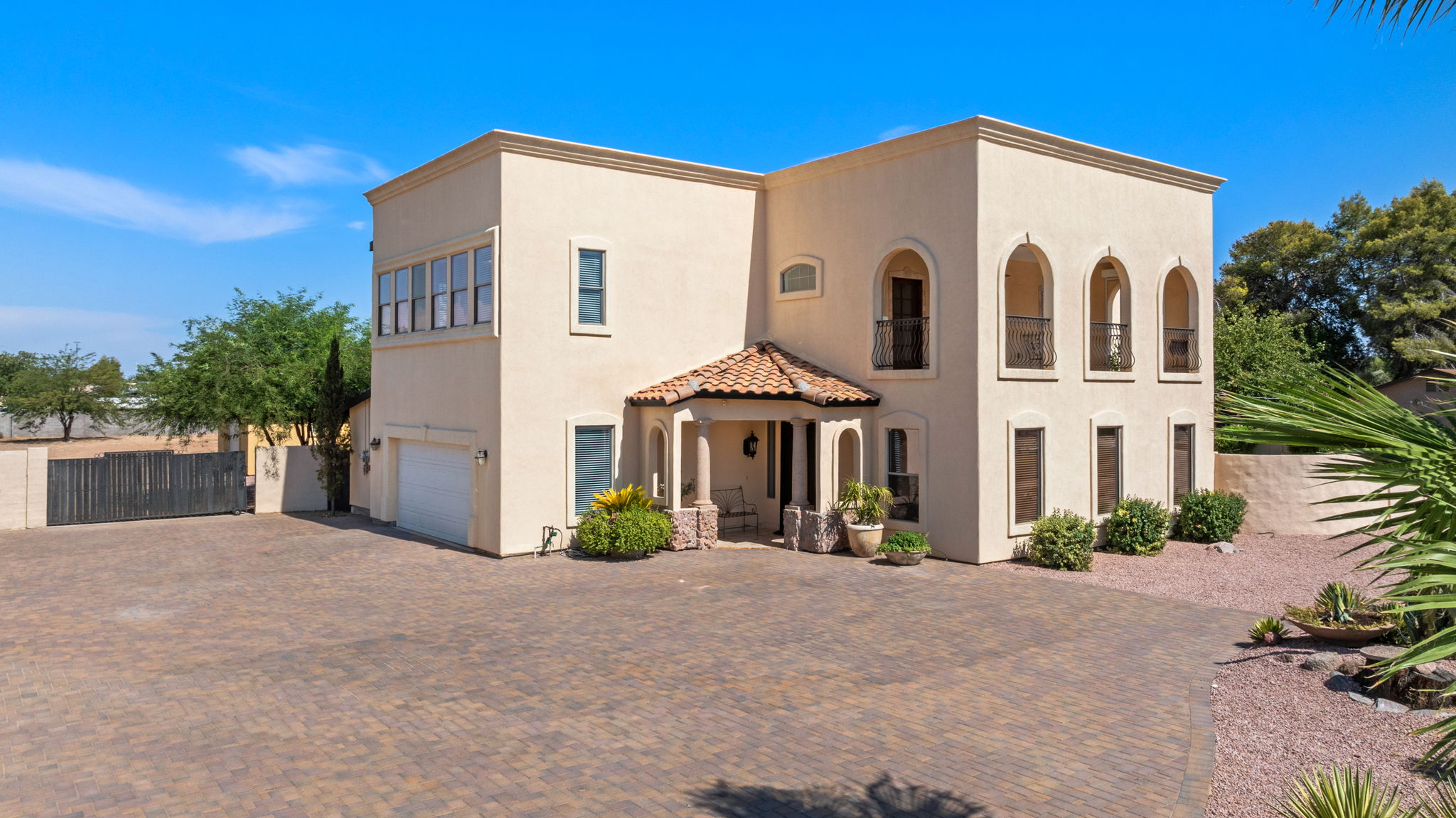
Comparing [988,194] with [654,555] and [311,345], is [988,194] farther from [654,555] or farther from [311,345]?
[311,345]

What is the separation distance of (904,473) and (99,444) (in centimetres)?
5624

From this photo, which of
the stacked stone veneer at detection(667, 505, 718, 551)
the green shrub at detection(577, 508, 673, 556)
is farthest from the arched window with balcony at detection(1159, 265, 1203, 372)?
the green shrub at detection(577, 508, 673, 556)

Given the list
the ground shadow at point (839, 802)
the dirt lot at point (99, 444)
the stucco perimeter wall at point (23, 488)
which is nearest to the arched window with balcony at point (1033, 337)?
the ground shadow at point (839, 802)

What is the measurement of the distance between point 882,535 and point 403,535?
10.5 meters

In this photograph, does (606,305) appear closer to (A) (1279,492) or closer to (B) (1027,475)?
(B) (1027,475)

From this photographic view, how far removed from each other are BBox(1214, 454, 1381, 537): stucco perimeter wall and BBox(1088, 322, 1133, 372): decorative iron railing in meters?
4.32

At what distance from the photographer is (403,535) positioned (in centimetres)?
2097

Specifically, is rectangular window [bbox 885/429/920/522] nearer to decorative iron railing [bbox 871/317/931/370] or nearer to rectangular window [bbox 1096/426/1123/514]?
decorative iron railing [bbox 871/317/931/370]

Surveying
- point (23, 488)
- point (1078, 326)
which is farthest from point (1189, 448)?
point (23, 488)

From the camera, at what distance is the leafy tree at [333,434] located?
24.2m

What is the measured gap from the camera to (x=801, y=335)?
69.2ft

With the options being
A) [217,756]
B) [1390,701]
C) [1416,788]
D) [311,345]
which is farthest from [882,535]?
[311,345]

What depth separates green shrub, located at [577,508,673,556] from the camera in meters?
17.5

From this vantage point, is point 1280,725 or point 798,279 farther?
point 798,279
